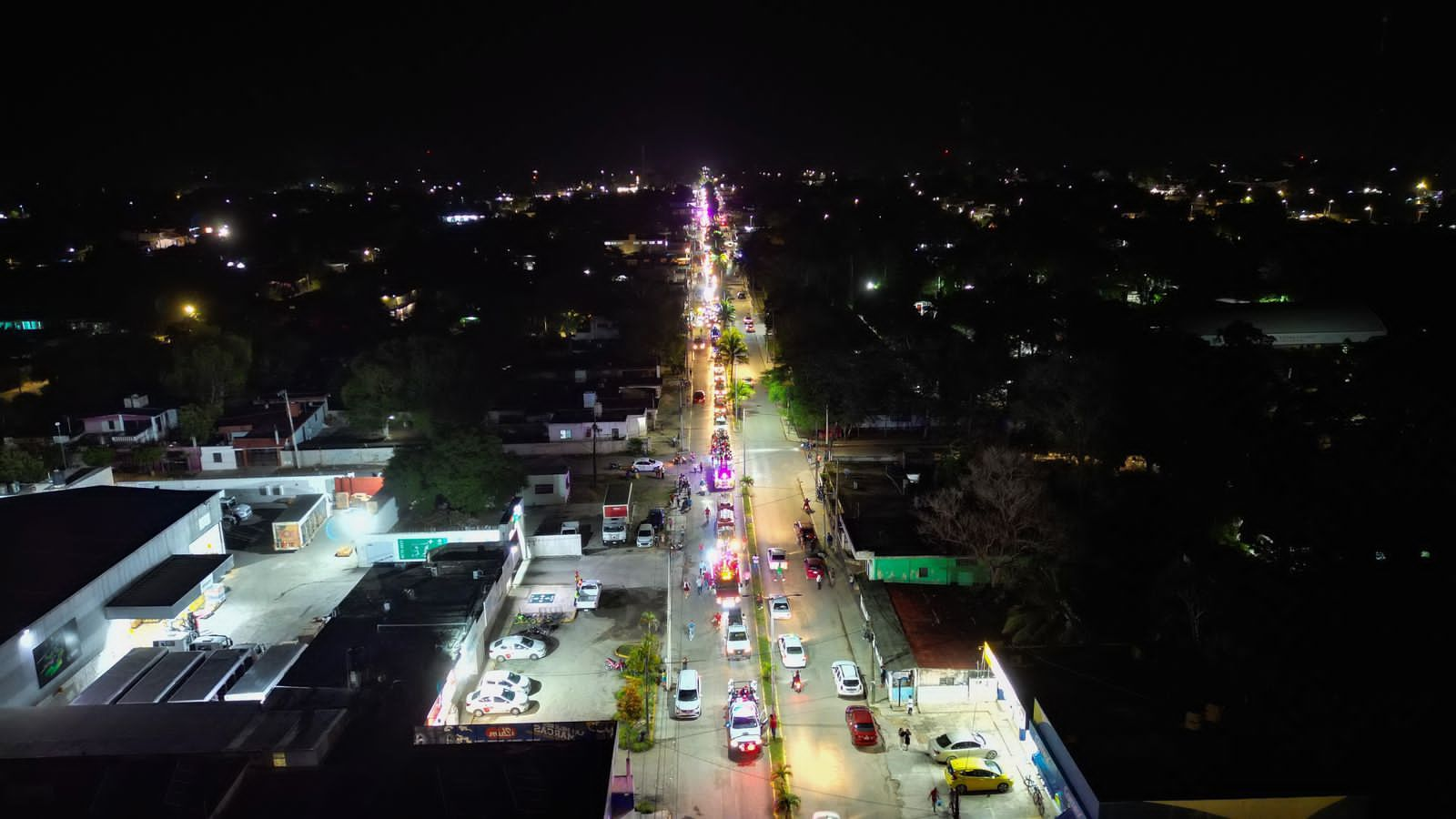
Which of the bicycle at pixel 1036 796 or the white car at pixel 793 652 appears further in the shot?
the white car at pixel 793 652

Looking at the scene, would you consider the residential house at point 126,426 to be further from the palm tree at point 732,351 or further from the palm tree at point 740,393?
the palm tree at point 732,351

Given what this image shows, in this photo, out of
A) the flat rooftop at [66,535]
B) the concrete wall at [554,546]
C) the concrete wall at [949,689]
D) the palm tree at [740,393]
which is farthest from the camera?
the palm tree at [740,393]

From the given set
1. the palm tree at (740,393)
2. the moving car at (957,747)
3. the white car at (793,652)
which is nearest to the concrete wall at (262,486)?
the white car at (793,652)

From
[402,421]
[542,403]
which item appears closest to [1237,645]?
[542,403]

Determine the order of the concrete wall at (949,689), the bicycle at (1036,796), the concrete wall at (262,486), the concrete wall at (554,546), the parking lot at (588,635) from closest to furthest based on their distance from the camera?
the bicycle at (1036,796) < the concrete wall at (949,689) < the parking lot at (588,635) < the concrete wall at (554,546) < the concrete wall at (262,486)

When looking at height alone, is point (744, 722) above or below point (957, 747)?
above

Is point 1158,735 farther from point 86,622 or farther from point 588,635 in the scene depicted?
point 86,622

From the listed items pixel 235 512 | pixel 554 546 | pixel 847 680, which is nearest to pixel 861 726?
pixel 847 680
